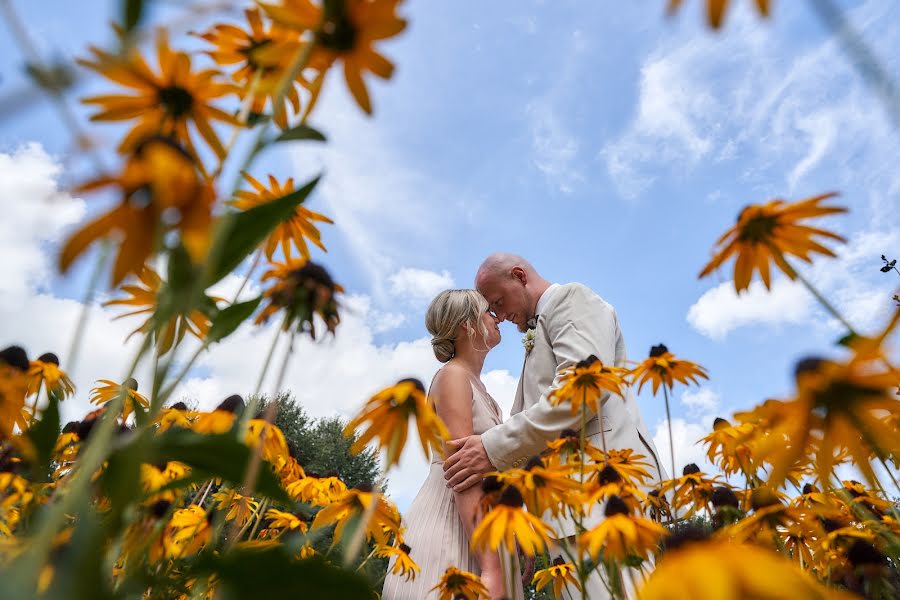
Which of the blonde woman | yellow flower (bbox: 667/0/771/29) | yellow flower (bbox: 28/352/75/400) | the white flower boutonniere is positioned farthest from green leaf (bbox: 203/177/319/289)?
the white flower boutonniere

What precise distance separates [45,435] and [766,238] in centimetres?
113

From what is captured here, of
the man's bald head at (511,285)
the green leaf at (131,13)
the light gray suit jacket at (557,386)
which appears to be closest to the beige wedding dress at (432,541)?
the light gray suit jacket at (557,386)

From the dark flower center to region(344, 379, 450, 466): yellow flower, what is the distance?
0.58 m

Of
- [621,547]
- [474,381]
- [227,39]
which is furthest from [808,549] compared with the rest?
[227,39]

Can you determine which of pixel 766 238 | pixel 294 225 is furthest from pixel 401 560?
pixel 766 238

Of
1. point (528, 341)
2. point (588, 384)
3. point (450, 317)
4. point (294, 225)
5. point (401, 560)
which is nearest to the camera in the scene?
point (294, 225)

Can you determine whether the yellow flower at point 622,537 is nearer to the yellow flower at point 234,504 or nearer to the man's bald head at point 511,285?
the yellow flower at point 234,504

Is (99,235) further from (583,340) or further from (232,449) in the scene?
(583,340)

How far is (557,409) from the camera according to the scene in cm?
209

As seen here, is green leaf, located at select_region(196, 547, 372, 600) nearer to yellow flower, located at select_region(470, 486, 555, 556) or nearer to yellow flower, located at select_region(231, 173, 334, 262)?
yellow flower, located at select_region(231, 173, 334, 262)

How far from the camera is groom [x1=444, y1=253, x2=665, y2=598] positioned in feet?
7.11

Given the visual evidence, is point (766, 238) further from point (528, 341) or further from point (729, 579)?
point (528, 341)

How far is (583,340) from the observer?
2.41 m

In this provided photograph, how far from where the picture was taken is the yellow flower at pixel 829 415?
0.66 metres
